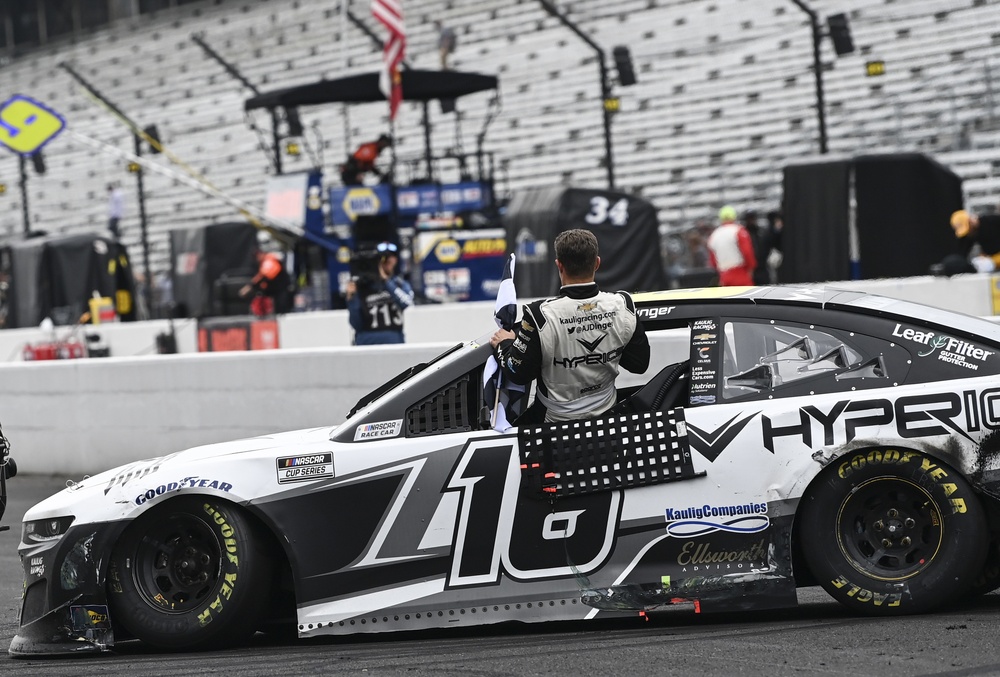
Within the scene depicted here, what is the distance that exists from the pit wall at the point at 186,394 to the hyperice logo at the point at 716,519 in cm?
510

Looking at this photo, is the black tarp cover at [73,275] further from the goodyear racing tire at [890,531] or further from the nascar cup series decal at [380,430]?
the goodyear racing tire at [890,531]

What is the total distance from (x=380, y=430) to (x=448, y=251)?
15694mm

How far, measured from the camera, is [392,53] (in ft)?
70.5

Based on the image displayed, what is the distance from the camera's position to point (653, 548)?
5.70 metres

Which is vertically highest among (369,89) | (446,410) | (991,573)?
(369,89)

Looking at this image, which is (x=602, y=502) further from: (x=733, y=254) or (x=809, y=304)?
(x=733, y=254)

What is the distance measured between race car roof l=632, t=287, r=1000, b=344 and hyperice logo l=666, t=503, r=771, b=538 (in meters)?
0.80

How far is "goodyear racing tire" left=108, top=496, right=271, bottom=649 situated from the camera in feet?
19.5

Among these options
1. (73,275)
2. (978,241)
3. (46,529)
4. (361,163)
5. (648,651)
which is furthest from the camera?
(73,275)

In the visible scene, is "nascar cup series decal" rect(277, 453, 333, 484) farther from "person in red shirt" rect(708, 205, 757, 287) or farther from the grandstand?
the grandstand

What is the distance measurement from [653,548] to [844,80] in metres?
22.4

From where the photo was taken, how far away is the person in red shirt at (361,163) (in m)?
21.0

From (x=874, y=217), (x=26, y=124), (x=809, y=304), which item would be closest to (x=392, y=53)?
(x=26, y=124)

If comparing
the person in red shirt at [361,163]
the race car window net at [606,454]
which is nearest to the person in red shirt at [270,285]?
the person in red shirt at [361,163]
